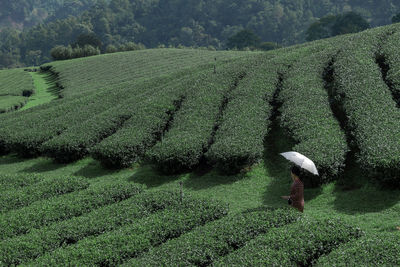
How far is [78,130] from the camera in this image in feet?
71.2

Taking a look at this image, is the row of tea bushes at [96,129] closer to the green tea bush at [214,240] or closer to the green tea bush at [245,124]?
the green tea bush at [245,124]

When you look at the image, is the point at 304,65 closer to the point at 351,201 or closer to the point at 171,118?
the point at 171,118

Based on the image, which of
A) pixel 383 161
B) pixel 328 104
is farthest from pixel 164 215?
pixel 328 104

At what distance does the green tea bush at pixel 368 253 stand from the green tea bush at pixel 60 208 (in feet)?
26.3

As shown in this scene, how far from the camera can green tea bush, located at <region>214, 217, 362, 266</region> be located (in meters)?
8.50

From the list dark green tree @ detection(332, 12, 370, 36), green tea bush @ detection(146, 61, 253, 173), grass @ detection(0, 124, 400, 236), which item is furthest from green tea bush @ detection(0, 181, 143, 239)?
dark green tree @ detection(332, 12, 370, 36)

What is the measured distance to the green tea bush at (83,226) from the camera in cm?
1048

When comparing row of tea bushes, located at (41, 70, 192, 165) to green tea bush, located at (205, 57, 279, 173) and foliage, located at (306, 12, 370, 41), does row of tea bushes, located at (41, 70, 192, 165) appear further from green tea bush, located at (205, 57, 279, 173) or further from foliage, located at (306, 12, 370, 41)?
foliage, located at (306, 12, 370, 41)

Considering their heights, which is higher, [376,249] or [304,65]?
[304,65]

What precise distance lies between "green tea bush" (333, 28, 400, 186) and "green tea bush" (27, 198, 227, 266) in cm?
536

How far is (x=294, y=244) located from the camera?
893 centimetres

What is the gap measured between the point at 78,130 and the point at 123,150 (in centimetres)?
489

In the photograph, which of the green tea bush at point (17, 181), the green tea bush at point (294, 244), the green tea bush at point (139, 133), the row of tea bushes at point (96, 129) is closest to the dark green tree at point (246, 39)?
the row of tea bushes at point (96, 129)

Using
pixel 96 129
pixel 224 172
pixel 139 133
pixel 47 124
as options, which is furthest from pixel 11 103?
pixel 224 172
